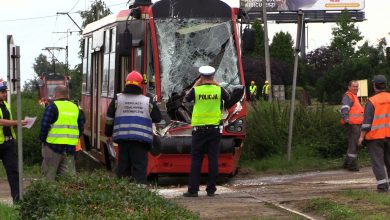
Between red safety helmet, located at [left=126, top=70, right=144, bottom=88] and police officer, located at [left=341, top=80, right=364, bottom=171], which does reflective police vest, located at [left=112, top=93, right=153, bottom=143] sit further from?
police officer, located at [left=341, top=80, right=364, bottom=171]

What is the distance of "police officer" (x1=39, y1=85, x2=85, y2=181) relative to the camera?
1248 cm

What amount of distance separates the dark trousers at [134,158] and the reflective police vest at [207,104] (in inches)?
55.4

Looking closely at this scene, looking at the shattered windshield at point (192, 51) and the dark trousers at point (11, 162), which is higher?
the shattered windshield at point (192, 51)

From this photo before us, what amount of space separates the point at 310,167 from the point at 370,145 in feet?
16.2

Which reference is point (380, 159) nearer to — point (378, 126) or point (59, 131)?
point (378, 126)

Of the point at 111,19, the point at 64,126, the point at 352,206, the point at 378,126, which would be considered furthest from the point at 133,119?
the point at 111,19

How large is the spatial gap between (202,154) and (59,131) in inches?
95.0

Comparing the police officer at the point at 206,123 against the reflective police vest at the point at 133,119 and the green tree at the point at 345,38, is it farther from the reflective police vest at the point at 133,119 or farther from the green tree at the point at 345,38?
the green tree at the point at 345,38

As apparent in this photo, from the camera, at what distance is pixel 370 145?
13.6 meters

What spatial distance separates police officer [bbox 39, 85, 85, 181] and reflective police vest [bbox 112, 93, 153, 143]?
62cm

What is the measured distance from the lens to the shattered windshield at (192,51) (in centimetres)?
1574

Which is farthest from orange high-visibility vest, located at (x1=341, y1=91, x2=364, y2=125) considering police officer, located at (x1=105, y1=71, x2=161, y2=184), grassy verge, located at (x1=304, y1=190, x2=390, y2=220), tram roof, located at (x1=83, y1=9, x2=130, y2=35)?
police officer, located at (x1=105, y1=71, x2=161, y2=184)

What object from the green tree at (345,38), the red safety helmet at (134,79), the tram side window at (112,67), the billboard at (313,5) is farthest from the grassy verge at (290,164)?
the billboard at (313,5)

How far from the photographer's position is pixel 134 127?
12336 millimetres
